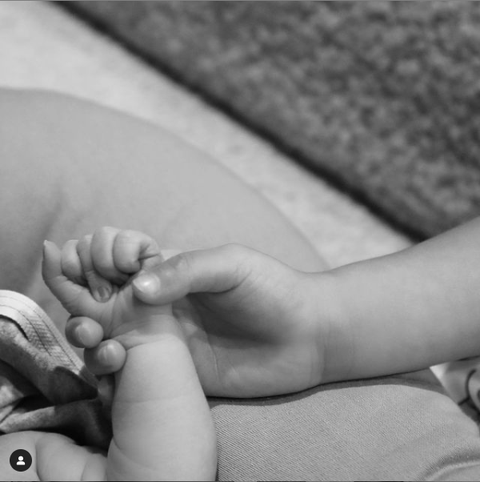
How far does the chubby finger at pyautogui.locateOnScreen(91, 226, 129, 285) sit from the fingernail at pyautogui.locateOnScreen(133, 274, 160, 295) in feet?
0.08

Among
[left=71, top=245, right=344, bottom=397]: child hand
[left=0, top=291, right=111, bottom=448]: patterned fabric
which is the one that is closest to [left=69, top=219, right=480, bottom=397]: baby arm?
[left=71, top=245, right=344, bottom=397]: child hand

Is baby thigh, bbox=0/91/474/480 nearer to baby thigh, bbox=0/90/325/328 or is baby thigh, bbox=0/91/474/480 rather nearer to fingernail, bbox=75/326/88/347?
baby thigh, bbox=0/90/325/328

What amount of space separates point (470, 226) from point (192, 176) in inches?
10.8

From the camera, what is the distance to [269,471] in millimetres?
538

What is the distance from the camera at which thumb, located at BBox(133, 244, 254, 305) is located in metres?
0.49

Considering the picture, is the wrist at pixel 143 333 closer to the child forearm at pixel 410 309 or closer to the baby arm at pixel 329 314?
the baby arm at pixel 329 314

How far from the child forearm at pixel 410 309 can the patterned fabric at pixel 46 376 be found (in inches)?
8.2

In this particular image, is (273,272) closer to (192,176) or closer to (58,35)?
(192,176)

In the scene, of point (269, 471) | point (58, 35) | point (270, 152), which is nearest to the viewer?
point (269, 471)

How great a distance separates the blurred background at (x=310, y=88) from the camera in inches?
38.4

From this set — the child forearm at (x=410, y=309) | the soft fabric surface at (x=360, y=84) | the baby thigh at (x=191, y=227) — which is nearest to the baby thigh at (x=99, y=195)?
the baby thigh at (x=191, y=227)

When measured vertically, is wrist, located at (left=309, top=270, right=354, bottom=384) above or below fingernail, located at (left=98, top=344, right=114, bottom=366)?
above

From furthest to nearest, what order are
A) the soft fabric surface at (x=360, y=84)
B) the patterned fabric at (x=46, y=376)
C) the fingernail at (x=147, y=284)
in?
the soft fabric surface at (x=360, y=84)
the patterned fabric at (x=46, y=376)
the fingernail at (x=147, y=284)

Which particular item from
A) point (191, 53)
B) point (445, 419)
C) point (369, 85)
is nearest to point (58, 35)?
point (191, 53)
